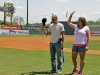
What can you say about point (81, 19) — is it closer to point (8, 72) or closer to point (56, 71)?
point (56, 71)

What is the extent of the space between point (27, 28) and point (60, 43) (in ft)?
180

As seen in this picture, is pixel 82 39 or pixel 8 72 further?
pixel 8 72

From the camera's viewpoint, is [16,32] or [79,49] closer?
[79,49]

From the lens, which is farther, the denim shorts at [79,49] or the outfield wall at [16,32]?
the outfield wall at [16,32]

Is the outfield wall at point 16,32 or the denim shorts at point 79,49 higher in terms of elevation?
the denim shorts at point 79,49

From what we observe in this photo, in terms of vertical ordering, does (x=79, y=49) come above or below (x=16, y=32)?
above

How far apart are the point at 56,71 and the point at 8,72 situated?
1667 mm

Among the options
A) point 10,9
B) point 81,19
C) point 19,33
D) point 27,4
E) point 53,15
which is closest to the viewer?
point 81,19

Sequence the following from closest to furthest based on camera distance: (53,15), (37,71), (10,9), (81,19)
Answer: (81,19), (53,15), (37,71), (10,9)

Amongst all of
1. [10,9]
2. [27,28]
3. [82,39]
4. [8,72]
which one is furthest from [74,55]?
[10,9]

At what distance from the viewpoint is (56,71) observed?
28.5 feet

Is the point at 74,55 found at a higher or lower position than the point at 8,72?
higher

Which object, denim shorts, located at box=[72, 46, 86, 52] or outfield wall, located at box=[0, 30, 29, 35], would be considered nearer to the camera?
denim shorts, located at box=[72, 46, 86, 52]

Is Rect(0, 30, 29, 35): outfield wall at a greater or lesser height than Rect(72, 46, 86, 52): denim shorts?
lesser
